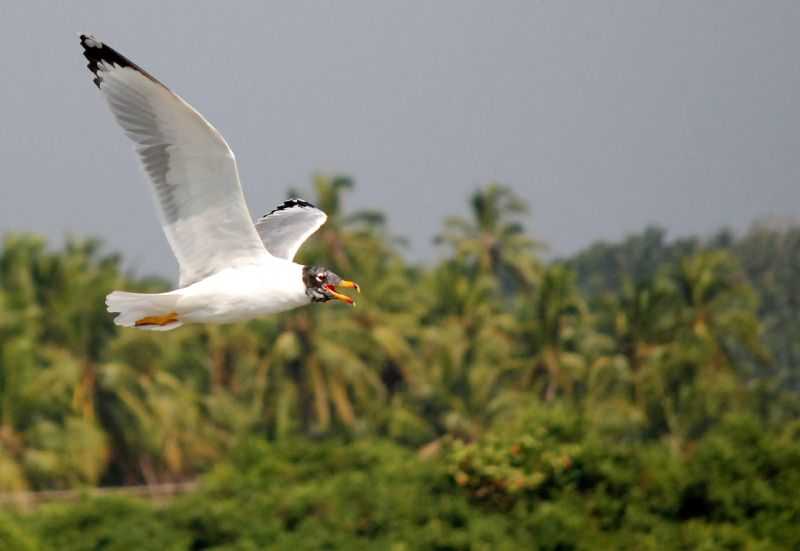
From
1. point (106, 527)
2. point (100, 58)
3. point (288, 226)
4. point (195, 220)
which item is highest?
point (100, 58)

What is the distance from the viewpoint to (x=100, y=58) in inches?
264

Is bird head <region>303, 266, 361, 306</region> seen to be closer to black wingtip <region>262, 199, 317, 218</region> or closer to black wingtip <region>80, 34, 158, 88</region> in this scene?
black wingtip <region>80, 34, 158, 88</region>

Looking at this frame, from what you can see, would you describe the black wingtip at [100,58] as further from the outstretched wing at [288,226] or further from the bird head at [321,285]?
the outstretched wing at [288,226]

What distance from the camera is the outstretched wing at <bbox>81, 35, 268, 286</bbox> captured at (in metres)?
6.70

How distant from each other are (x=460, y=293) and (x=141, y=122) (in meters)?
31.2

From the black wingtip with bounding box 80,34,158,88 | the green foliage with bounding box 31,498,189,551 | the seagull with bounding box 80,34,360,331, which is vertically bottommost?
the green foliage with bounding box 31,498,189,551

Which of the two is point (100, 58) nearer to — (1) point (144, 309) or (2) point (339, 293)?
(1) point (144, 309)

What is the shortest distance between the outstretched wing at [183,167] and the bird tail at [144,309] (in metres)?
0.29

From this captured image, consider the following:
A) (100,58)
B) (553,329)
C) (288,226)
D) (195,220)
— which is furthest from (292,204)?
(553,329)

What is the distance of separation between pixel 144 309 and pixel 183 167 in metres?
0.72

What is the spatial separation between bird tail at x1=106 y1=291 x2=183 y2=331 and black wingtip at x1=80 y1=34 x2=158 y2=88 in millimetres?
1051

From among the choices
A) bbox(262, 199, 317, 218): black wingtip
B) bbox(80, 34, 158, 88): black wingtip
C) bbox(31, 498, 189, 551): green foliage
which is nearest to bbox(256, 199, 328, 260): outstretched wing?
bbox(262, 199, 317, 218): black wingtip

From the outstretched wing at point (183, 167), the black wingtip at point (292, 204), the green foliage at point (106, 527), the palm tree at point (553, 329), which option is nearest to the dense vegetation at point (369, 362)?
the palm tree at point (553, 329)

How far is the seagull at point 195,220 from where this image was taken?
6727 millimetres
